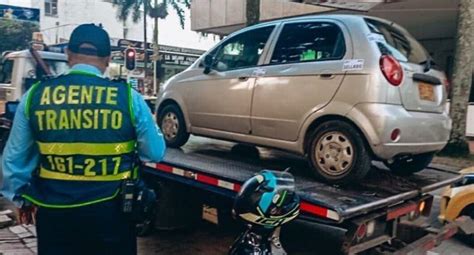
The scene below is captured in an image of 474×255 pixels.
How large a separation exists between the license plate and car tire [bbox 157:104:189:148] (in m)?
2.52

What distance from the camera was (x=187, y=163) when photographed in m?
4.18

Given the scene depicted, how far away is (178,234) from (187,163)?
1.13m

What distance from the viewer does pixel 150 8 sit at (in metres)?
27.7

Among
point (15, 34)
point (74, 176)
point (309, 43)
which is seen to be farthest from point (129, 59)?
point (15, 34)

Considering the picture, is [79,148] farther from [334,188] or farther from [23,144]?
Answer: [334,188]

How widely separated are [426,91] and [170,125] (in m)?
2.79

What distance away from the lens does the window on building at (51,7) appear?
41.2m

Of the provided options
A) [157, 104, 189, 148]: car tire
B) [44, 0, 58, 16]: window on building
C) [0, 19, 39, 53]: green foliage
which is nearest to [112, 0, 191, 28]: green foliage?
[0, 19, 39, 53]: green foliage

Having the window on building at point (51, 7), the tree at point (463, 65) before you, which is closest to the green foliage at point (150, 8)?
the window on building at point (51, 7)

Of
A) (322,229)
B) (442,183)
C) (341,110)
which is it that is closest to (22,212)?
(341,110)

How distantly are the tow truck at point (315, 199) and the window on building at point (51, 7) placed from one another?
41.0m

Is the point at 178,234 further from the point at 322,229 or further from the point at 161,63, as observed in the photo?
the point at 161,63

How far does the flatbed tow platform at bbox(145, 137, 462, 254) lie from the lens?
2.98m

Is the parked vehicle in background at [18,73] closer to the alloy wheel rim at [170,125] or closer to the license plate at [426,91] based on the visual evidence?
the alloy wheel rim at [170,125]
